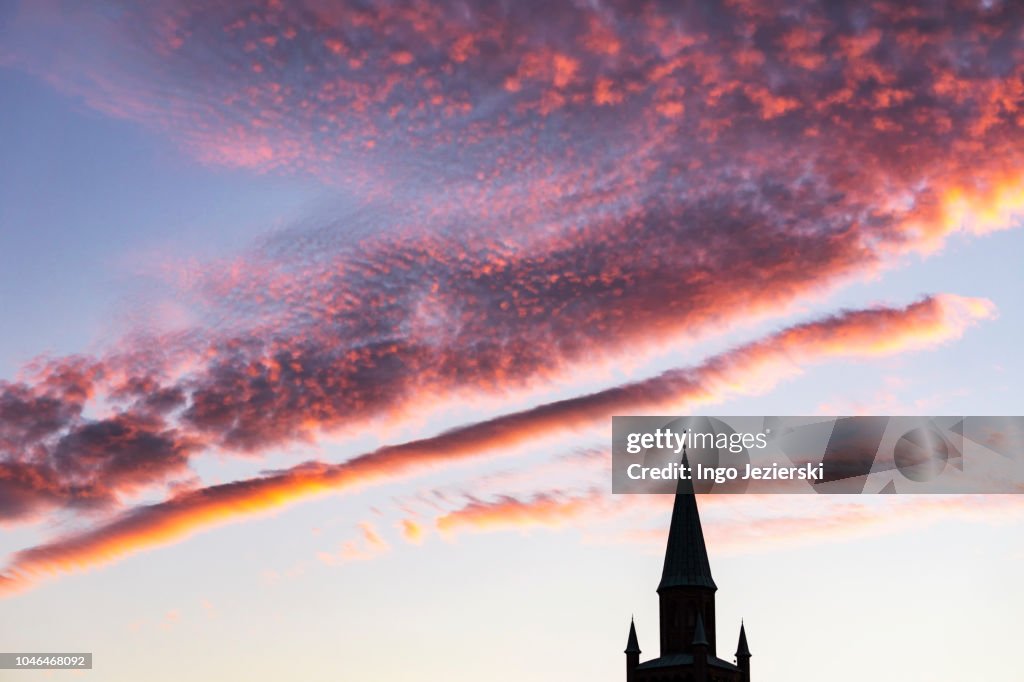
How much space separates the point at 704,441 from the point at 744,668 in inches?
948

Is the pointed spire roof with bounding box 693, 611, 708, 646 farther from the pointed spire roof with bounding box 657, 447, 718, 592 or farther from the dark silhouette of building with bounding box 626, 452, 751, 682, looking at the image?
the pointed spire roof with bounding box 657, 447, 718, 592

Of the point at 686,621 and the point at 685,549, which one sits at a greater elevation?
the point at 685,549

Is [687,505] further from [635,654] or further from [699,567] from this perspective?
[635,654]

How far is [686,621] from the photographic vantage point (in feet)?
443

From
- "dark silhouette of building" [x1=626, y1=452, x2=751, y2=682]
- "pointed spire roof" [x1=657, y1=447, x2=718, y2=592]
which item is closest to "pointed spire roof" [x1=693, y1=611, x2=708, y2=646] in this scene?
"dark silhouette of building" [x1=626, y1=452, x2=751, y2=682]

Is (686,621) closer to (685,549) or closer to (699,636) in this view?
(699,636)

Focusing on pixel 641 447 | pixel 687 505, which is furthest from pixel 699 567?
pixel 641 447

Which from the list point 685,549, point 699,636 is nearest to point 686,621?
point 699,636

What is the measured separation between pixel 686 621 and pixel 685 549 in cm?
709

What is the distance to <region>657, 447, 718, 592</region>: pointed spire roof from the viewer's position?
13550 centimetres

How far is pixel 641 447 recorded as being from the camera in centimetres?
12212

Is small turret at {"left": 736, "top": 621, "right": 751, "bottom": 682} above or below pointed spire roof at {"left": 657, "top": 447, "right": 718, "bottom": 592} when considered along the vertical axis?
below

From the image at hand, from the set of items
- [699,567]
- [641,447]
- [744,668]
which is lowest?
[744,668]

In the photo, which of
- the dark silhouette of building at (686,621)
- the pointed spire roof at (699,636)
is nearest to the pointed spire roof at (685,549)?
Result: the dark silhouette of building at (686,621)
